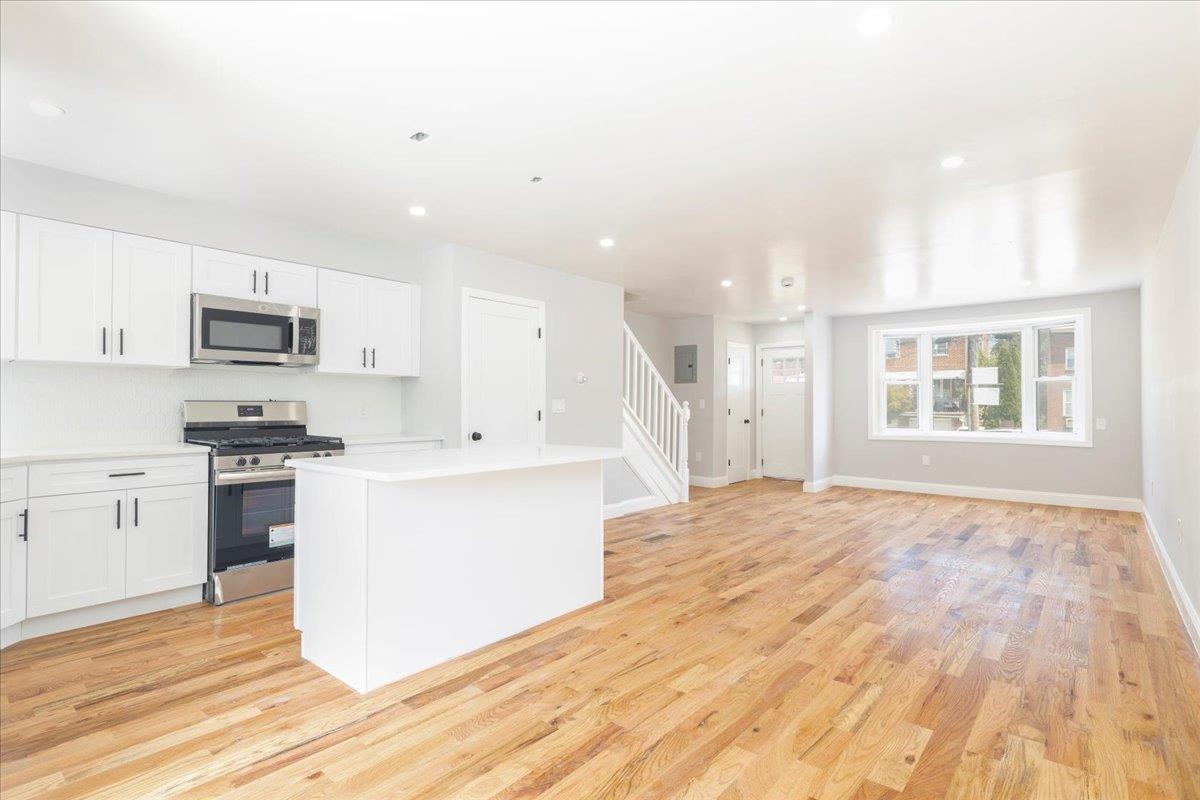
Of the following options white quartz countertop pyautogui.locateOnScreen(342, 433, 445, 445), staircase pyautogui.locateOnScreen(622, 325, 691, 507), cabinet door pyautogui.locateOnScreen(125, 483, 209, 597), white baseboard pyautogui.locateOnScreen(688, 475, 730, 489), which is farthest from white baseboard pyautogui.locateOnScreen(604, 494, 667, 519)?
cabinet door pyautogui.locateOnScreen(125, 483, 209, 597)

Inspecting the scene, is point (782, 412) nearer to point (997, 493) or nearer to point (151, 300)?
point (997, 493)

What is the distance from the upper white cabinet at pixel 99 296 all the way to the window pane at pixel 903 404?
7925 mm

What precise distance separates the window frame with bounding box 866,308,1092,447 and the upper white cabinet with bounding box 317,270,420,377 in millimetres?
6170

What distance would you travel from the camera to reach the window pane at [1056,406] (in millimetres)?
6891

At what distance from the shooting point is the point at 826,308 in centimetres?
755

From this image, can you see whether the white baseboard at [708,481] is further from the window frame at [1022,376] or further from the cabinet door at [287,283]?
the cabinet door at [287,283]

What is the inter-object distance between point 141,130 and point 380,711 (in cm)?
283

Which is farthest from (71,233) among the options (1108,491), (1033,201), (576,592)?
(1108,491)

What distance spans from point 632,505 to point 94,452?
4528 millimetres

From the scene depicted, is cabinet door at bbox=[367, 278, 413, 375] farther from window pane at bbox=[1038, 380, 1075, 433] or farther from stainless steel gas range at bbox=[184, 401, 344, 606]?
window pane at bbox=[1038, 380, 1075, 433]

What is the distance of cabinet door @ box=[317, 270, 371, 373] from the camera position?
14.3 ft

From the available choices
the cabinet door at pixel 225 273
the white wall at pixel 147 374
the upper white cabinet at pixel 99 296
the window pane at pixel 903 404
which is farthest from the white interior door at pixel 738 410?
the upper white cabinet at pixel 99 296

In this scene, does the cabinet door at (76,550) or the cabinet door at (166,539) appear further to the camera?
the cabinet door at (166,539)

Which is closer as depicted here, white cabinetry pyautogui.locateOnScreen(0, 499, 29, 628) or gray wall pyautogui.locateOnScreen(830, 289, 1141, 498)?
white cabinetry pyautogui.locateOnScreen(0, 499, 29, 628)
